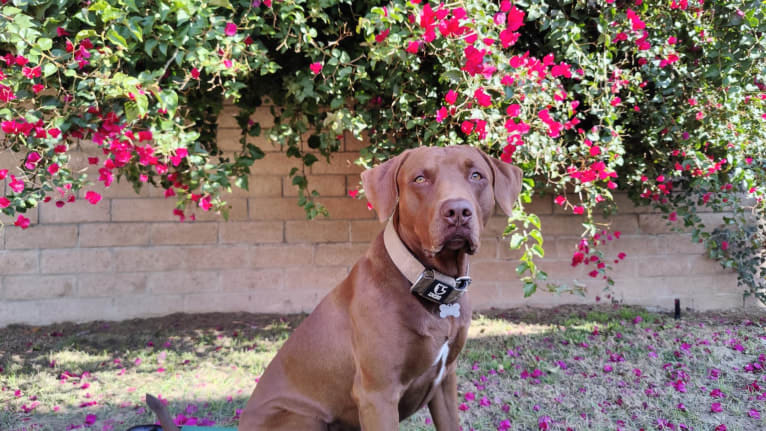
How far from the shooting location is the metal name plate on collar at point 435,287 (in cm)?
189

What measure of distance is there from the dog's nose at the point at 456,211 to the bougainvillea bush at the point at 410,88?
1.11m

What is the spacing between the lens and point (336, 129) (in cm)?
337

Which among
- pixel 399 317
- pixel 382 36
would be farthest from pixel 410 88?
pixel 399 317

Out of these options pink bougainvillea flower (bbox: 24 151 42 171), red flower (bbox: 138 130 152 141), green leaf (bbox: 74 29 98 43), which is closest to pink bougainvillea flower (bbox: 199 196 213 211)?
red flower (bbox: 138 130 152 141)

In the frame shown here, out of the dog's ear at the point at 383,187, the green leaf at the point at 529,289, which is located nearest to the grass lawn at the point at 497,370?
the green leaf at the point at 529,289

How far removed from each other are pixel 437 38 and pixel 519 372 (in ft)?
7.64

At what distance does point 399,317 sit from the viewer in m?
1.88

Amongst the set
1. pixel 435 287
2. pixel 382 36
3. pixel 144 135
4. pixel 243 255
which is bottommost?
pixel 243 255

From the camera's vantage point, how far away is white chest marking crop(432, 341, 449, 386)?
192 centimetres

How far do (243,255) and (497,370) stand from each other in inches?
102

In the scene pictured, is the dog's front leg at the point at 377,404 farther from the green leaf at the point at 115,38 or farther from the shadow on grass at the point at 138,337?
the shadow on grass at the point at 138,337

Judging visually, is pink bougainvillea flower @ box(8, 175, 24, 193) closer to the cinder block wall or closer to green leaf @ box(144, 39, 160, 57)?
green leaf @ box(144, 39, 160, 57)

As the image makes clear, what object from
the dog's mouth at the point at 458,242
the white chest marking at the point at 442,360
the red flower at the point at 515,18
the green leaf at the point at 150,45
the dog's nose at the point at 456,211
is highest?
the red flower at the point at 515,18

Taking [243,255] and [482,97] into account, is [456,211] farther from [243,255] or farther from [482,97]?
[243,255]
